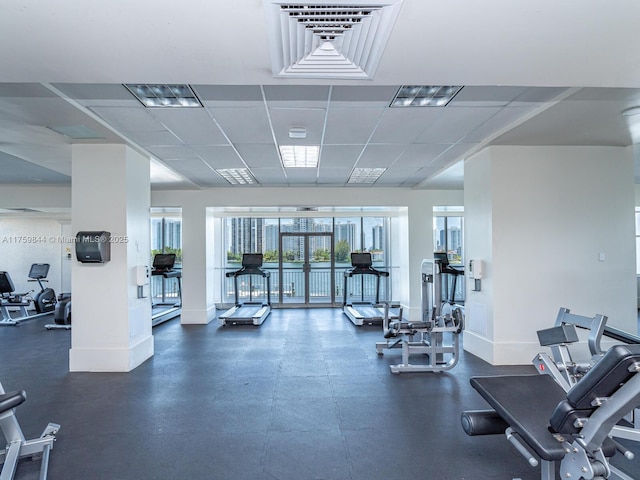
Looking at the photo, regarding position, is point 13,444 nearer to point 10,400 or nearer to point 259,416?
point 10,400

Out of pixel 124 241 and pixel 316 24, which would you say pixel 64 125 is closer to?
pixel 124 241

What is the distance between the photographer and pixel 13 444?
228 cm

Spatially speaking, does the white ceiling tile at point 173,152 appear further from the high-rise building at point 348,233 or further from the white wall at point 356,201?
the high-rise building at point 348,233

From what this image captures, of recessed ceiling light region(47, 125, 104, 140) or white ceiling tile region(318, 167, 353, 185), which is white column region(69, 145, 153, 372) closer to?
recessed ceiling light region(47, 125, 104, 140)

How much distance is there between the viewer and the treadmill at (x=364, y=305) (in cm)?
708

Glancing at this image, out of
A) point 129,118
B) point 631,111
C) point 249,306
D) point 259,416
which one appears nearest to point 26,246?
point 249,306

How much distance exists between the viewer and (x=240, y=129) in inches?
153

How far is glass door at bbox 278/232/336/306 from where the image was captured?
9.45m

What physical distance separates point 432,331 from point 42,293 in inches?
344

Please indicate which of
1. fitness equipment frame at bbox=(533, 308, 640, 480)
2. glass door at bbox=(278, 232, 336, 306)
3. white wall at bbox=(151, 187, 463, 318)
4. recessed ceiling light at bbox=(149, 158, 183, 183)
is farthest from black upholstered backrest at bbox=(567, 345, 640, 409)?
glass door at bbox=(278, 232, 336, 306)

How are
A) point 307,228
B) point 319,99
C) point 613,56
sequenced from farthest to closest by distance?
1. point 307,228
2. point 319,99
3. point 613,56

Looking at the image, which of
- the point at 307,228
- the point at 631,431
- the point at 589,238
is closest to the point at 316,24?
the point at 631,431

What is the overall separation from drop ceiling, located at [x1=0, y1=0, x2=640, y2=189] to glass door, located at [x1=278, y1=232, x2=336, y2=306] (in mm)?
3690

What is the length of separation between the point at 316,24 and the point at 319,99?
1.39m
